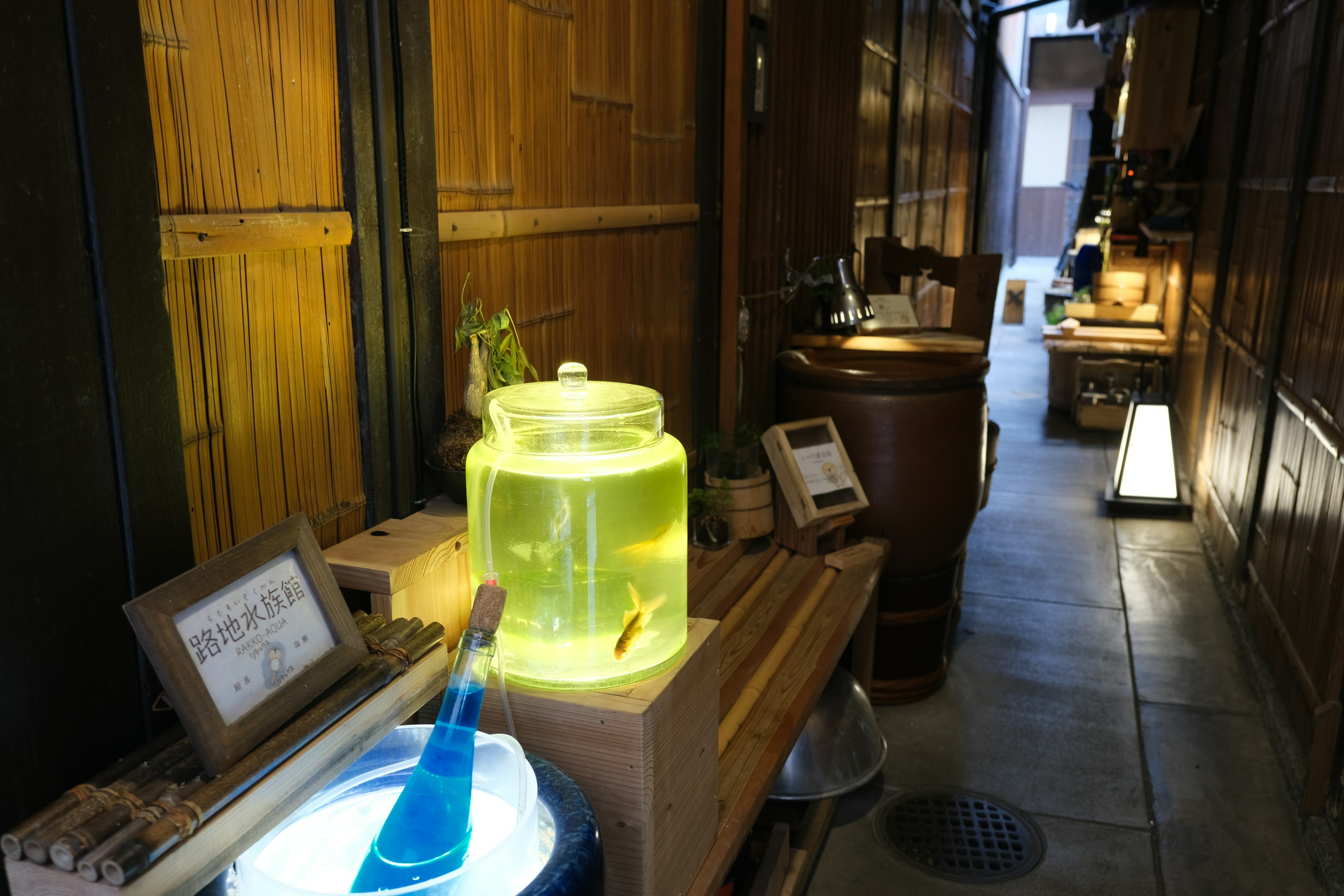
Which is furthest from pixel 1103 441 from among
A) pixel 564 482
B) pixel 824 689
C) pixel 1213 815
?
pixel 564 482

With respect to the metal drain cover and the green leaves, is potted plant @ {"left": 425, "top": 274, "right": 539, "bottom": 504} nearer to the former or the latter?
the green leaves

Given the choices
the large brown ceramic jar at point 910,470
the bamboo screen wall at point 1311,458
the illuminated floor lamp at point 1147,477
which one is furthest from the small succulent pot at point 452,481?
the illuminated floor lamp at point 1147,477

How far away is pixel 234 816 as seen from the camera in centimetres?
113

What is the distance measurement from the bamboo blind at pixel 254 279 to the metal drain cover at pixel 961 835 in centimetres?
218

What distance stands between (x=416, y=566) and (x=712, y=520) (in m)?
1.85

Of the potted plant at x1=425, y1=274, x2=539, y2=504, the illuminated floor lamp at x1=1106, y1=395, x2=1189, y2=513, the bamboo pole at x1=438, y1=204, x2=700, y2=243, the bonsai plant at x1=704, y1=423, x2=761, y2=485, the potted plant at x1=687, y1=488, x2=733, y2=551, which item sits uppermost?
the bamboo pole at x1=438, y1=204, x2=700, y2=243

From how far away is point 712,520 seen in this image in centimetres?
345

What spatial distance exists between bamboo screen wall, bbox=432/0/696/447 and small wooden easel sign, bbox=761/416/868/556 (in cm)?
35

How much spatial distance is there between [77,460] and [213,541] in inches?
12.0

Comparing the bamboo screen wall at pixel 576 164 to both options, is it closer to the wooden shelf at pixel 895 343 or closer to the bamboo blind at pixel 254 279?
the bamboo blind at pixel 254 279

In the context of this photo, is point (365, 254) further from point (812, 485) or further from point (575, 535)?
point (812, 485)

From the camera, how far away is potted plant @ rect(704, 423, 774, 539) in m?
3.47

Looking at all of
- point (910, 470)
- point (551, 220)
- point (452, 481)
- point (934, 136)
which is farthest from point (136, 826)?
point (934, 136)

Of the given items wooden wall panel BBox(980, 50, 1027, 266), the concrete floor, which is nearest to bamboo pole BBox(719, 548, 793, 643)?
the concrete floor
